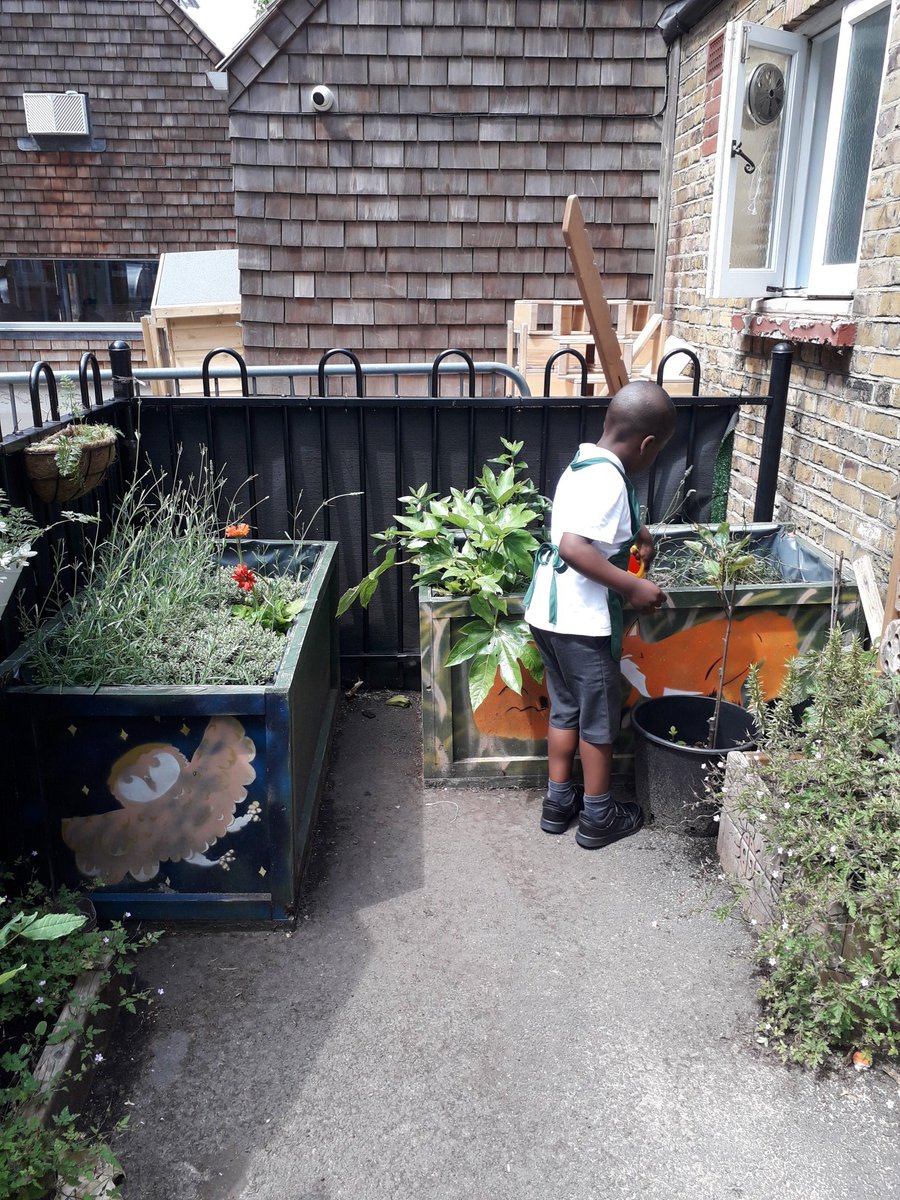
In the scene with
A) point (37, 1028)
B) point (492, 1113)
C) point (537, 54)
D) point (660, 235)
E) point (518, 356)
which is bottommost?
point (492, 1113)

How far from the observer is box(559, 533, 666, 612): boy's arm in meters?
2.94

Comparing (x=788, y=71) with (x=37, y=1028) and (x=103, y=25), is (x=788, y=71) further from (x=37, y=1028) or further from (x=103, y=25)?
(x=103, y=25)

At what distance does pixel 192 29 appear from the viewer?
13.8 metres

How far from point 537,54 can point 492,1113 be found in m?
7.45

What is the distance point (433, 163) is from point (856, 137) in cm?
406

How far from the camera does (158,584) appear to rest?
11.3ft

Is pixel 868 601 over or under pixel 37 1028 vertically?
over

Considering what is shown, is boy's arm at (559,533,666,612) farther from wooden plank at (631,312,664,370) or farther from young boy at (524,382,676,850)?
wooden plank at (631,312,664,370)

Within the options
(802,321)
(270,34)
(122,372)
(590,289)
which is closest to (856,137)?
(802,321)

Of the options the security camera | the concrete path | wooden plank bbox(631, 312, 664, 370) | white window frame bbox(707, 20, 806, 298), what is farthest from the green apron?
the security camera

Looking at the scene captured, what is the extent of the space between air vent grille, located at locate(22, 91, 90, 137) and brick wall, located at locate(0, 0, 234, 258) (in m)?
0.26

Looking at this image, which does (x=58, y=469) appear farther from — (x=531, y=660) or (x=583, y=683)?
(x=583, y=683)

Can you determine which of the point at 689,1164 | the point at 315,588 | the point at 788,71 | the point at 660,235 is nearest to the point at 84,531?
the point at 315,588

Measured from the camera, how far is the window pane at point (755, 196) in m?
4.88
